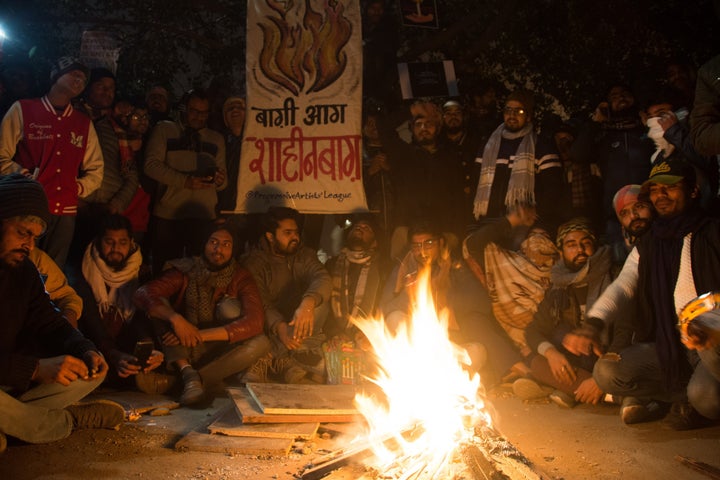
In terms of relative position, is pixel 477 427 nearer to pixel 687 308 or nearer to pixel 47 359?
pixel 687 308

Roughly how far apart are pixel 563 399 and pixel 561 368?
258 millimetres

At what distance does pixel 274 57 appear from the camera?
8141 mm

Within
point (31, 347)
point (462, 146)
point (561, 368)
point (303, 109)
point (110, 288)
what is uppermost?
point (303, 109)

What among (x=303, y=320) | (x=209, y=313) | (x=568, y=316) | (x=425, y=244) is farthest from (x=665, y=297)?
(x=209, y=313)

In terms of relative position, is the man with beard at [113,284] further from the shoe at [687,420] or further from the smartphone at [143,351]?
the shoe at [687,420]

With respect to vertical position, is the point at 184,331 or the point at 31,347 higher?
the point at 184,331

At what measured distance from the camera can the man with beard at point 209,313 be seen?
6754 mm

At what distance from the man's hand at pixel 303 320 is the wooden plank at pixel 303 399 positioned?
1.05m

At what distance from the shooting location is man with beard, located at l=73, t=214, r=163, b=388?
23.1ft

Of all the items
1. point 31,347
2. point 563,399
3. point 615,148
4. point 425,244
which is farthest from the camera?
point 425,244

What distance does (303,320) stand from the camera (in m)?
7.19

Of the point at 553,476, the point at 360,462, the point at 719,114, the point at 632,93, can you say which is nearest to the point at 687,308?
the point at 553,476

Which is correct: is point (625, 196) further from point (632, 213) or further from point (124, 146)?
point (124, 146)

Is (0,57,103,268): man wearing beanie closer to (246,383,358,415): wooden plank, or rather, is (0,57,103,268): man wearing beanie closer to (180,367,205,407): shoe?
(180,367,205,407): shoe
